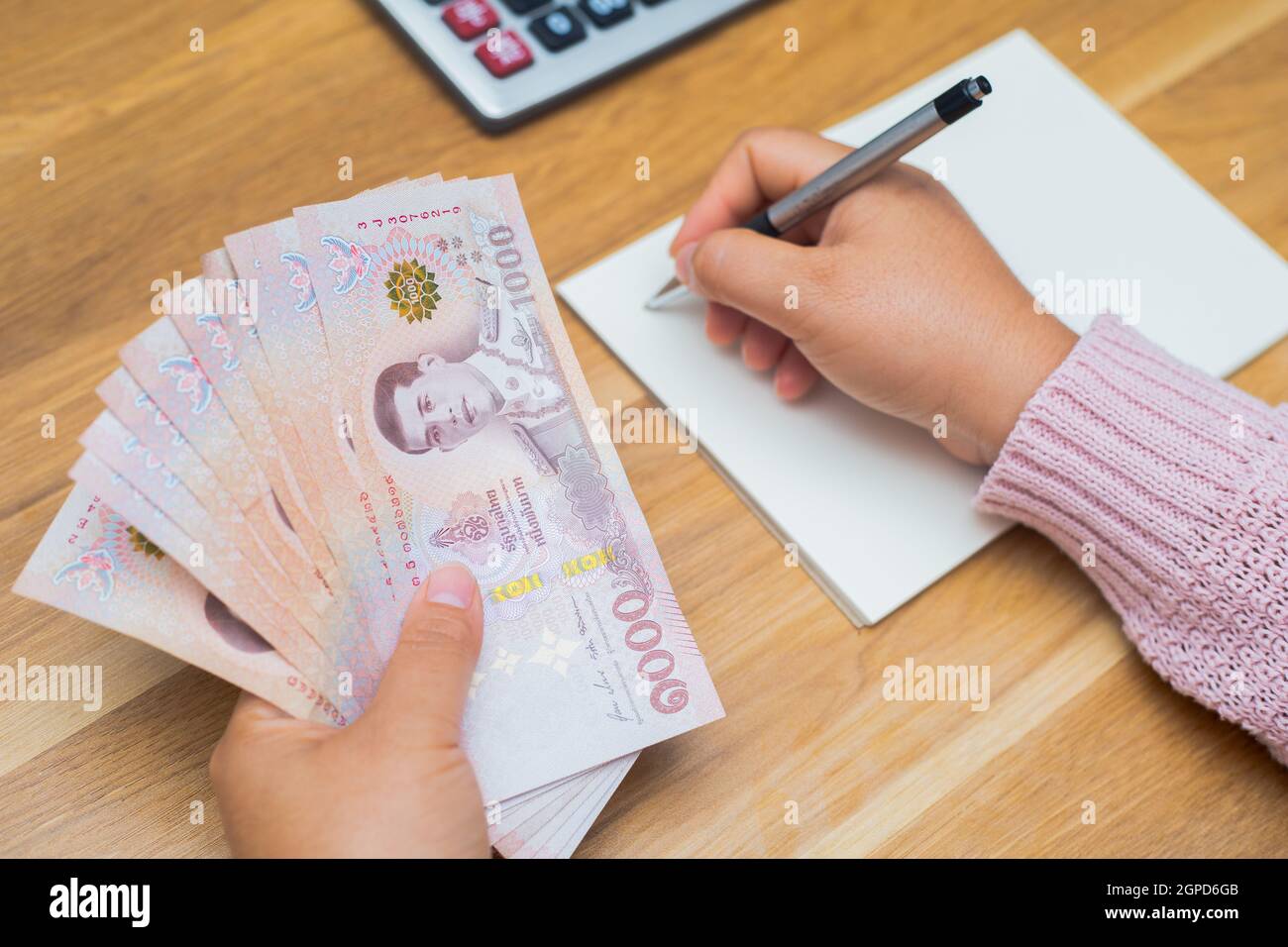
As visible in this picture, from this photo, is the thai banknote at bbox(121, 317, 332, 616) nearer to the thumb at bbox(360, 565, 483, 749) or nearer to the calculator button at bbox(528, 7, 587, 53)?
the thumb at bbox(360, 565, 483, 749)

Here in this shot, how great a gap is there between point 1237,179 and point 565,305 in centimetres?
48

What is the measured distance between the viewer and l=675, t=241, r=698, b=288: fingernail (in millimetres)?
616

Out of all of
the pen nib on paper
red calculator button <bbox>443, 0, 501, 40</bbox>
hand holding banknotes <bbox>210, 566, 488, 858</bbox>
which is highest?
red calculator button <bbox>443, 0, 501, 40</bbox>

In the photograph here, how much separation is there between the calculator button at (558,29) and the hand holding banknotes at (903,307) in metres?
0.20

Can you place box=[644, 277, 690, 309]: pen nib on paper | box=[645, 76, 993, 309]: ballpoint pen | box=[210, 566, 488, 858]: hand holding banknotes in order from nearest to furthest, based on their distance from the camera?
box=[210, 566, 488, 858]: hand holding banknotes → box=[645, 76, 993, 309]: ballpoint pen → box=[644, 277, 690, 309]: pen nib on paper

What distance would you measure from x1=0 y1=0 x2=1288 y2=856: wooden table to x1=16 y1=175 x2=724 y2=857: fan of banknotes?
0.19 feet

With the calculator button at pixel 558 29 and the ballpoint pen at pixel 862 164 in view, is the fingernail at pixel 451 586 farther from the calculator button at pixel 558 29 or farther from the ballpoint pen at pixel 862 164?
the calculator button at pixel 558 29

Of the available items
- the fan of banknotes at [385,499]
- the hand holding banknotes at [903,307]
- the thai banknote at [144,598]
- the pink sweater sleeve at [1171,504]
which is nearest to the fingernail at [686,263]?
the hand holding banknotes at [903,307]

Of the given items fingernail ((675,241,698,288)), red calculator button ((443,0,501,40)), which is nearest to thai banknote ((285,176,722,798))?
fingernail ((675,241,698,288))

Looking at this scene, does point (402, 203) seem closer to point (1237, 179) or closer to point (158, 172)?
point (158, 172)

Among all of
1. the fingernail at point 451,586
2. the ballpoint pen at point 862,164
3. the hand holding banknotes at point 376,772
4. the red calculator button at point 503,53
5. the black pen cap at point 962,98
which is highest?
the red calculator button at point 503,53

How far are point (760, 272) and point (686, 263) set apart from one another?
0.05 meters

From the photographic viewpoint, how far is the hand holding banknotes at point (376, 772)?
430 mm
